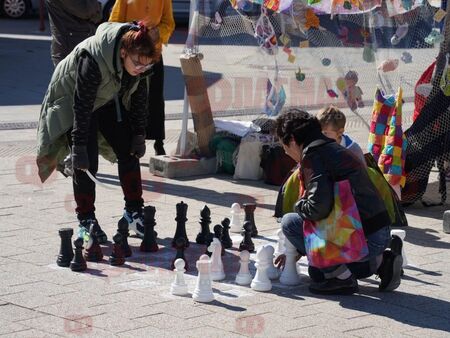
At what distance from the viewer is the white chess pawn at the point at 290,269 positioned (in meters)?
6.19

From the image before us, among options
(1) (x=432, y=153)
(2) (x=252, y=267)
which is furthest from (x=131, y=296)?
(1) (x=432, y=153)

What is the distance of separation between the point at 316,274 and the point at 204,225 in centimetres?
129

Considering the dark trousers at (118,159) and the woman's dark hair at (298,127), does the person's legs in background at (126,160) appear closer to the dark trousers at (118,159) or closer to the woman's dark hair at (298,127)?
the dark trousers at (118,159)

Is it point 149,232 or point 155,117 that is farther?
point 155,117

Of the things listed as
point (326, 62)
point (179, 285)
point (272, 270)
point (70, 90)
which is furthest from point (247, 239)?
point (326, 62)

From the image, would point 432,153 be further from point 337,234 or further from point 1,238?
point 1,238

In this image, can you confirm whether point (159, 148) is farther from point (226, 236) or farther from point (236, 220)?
point (226, 236)

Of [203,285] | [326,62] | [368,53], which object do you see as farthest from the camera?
[326,62]

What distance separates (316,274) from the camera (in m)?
6.03

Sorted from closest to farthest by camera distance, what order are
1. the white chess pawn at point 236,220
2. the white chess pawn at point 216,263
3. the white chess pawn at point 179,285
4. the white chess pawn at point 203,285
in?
the white chess pawn at point 203,285
the white chess pawn at point 179,285
the white chess pawn at point 216,263
the white chess pawn at point 236,220

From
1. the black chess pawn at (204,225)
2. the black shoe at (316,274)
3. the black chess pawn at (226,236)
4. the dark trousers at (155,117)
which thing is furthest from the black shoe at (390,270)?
the dark trousers at (155,117)

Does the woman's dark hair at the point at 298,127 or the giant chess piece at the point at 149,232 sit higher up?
the woman's dark hair at the point at 298,127

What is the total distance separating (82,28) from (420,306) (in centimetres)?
438

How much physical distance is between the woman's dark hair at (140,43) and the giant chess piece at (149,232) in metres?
1.02
